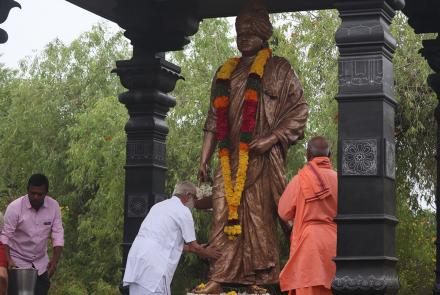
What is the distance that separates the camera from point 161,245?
30.4ft

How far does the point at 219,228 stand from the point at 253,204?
38 cm

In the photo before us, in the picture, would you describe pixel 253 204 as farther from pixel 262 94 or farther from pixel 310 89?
pixel 310 89

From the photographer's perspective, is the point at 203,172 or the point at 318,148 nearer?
the point at 318,148

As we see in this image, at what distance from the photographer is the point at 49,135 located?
30312 mm

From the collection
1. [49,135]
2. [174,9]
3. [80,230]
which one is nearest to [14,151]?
[49,135]

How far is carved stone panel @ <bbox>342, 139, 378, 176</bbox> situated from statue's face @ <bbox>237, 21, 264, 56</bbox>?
82.9 inches

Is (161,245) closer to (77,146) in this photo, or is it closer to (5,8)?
(5,8)

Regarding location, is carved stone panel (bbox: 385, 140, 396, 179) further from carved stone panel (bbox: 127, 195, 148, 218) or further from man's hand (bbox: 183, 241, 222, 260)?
carved stone panel (bbox: 127, 195, 148, 218)

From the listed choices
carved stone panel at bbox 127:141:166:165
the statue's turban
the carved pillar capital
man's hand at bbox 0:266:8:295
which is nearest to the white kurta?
man's hand at bbox 0:266:8:295

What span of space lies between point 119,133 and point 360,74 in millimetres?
16657

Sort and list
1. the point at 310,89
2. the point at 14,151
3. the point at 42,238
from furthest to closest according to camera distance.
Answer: the point at 14,151, the point at 310,89, the point at 42,238

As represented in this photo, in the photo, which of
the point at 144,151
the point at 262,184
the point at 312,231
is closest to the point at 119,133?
the point at 144,151

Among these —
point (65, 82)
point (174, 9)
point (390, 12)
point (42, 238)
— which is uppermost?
point (65, 82)

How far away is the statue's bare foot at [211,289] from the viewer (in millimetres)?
9562
